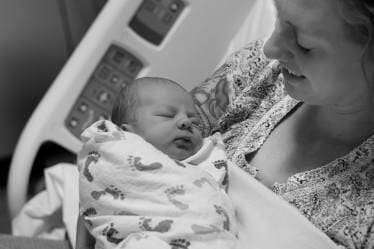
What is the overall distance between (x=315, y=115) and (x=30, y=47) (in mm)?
1395

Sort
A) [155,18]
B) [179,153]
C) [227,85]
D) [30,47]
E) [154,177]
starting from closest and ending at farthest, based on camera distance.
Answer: [154,177] < [179,153] < [227,85] < [155,18] < [30,47]

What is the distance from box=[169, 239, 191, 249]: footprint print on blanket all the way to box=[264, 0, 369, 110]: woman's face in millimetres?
320

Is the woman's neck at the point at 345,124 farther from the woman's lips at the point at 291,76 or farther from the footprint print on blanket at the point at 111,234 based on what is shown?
the footprint print on blanket at the point at 111,234

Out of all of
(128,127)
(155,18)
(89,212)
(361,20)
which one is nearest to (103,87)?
(155,18)

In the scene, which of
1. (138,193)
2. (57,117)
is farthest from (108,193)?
(57,117)

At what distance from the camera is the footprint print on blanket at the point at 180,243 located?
3.18ft

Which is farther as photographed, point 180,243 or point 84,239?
point 84,239

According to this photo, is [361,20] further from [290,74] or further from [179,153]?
[179,153]

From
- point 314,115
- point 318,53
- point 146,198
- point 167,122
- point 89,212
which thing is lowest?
point 89,212

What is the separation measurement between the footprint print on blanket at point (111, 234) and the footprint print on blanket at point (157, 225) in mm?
53

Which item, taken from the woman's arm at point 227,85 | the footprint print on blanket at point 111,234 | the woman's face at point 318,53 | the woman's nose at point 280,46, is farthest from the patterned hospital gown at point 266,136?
the footprint print on blanket at point 111,234

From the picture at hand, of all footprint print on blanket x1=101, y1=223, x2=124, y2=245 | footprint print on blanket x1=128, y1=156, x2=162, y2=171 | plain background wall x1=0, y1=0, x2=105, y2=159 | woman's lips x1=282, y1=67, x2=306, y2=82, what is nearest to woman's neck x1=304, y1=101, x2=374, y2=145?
woman's lips x1=282, y1=67, x2=306, y2=82

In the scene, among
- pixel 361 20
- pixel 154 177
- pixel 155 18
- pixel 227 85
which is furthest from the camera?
pixel 155 18

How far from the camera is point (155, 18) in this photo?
5.37 ft
